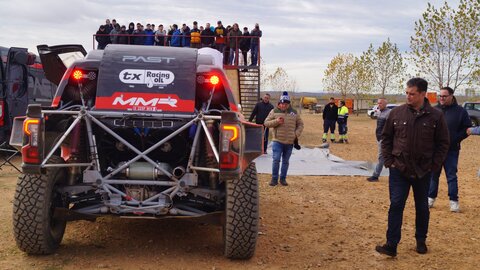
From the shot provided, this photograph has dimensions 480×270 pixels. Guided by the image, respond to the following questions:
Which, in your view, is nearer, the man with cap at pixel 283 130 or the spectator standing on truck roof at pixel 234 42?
the man with cap at pixel 283 130

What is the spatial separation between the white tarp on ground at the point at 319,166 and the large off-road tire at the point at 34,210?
6.85m

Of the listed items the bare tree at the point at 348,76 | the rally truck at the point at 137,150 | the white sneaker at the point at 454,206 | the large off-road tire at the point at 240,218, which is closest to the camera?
the rally truck at the point at 137,150

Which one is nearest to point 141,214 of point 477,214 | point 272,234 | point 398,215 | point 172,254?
point 172,254

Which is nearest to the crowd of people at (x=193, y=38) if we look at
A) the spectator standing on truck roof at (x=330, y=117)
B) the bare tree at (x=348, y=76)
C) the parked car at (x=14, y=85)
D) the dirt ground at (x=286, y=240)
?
the parked car at (x=14, y=85)

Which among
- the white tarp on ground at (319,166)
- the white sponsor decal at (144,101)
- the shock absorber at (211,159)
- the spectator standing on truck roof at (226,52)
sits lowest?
the white tarp on ground at (319,166)

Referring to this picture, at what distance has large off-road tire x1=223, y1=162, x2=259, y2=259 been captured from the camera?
4.91 metres

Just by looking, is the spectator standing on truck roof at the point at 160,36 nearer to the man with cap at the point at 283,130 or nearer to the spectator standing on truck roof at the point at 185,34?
the spectator standing on truck roof at the point at 185,34

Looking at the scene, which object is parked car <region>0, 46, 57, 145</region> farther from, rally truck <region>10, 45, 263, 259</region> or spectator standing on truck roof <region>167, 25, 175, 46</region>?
rally truck <region>10, 45, 263, 259</region>

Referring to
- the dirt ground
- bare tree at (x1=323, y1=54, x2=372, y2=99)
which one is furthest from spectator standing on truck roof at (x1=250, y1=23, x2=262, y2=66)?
bare tree at (x1=323, y1=54, x2=372, y2=99)

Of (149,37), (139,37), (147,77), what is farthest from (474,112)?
(147,77)

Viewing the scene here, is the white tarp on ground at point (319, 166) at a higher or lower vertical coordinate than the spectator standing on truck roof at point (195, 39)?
lower

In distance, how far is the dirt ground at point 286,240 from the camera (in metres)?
5.09

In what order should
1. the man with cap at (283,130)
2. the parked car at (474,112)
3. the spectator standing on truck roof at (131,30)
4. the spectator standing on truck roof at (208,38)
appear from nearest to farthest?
1. the man with cap at (283,130)
2. the spectator standing on truck roof at (131,30)
3. the spectator standing on truck roof at (208,38)
4. the parked car at (474,112)

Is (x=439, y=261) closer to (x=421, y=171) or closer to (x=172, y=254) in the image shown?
(x=421, y=171)
